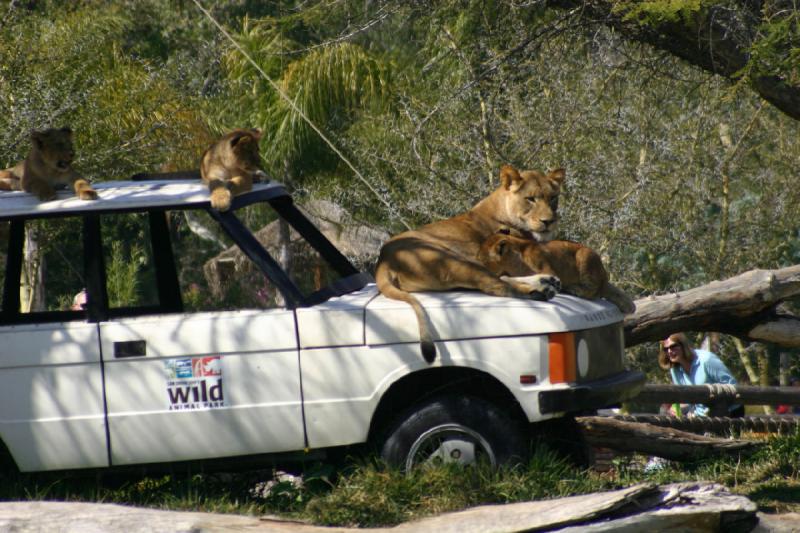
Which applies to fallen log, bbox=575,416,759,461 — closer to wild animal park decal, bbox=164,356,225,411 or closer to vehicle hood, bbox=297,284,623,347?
vehicle hood, bbox=297,284,623,347

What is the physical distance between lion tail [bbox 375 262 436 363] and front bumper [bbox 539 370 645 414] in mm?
606

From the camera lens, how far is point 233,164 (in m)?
6.48

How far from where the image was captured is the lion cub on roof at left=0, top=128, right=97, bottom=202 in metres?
6.22

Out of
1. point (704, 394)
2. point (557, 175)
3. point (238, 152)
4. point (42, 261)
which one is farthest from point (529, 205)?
point (42, 261)

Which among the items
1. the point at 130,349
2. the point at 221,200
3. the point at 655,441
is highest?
the point at 221,200

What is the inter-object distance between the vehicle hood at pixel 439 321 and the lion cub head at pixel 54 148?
1.78 meters

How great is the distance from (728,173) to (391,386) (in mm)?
9801

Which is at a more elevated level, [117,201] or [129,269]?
[117,201]

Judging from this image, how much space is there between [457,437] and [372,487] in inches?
21.9

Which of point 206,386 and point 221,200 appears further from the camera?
point 221,200

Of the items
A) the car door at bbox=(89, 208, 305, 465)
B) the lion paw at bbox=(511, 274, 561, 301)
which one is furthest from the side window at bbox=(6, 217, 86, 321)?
the lion paw at bbox=(511, 274, 561, 301)

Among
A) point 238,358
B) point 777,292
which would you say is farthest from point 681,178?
point 238,358

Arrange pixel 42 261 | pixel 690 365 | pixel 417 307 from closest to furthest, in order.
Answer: pixel 417 307, pixel 690 365, pixel 42 261

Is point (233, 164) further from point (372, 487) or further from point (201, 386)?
point (372, 487)
